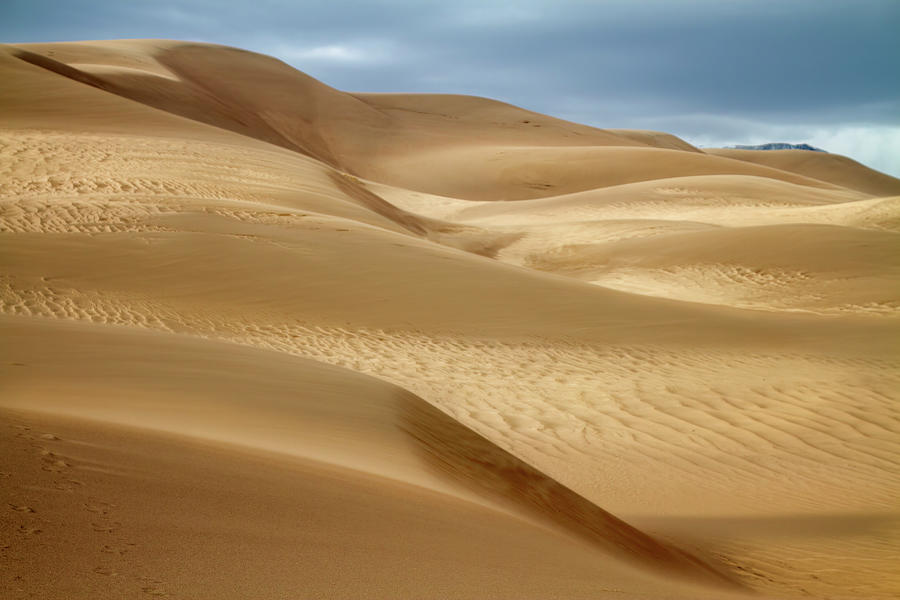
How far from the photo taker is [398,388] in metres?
6.13

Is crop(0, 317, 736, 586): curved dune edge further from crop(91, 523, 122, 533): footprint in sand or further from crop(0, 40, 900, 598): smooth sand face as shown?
crop(91, 523, 122, 533): footprint in sand

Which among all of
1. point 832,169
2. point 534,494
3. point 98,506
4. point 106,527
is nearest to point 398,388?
point 534,494

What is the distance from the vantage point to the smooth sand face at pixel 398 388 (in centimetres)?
259

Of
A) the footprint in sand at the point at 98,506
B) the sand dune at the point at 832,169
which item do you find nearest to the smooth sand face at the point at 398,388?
the footprint in sand at the point at 98,506

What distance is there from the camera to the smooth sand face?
8.48 feet

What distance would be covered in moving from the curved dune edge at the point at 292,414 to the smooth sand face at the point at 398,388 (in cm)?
3

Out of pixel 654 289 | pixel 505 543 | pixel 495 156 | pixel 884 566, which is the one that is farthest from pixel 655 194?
pixel 505 543

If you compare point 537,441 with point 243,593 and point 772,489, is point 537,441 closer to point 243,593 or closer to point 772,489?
point 772,489

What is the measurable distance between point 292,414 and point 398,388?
1.50m

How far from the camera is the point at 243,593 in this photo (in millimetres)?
2025

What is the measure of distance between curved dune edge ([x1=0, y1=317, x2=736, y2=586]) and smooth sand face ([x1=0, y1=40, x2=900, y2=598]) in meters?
0.03

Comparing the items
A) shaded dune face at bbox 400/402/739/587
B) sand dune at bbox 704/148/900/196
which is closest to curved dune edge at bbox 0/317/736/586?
shaded dune face at bbox 400/402/739/587

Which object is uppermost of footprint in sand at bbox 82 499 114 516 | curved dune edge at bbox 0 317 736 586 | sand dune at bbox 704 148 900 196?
sand dune at bbox 704 148 900 196

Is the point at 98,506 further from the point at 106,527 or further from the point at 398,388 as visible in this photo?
the point at 398,388
